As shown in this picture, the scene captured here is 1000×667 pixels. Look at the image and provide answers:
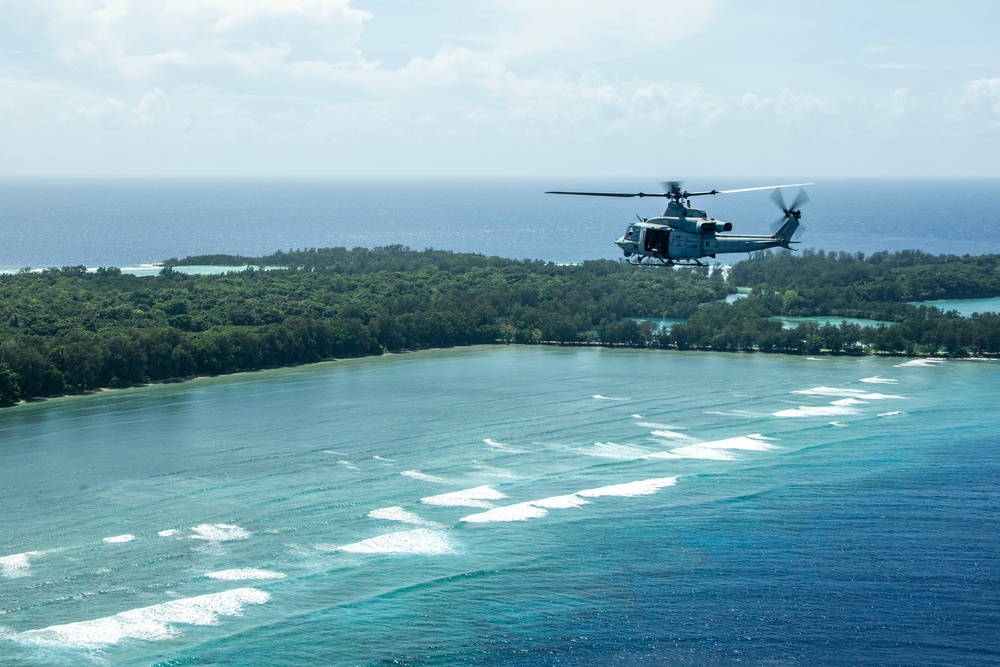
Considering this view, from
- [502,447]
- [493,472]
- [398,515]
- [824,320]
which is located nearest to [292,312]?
[502,447]

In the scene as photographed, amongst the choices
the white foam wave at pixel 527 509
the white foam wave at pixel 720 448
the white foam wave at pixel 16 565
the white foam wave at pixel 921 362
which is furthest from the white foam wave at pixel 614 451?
the white foam wave at pixel 921 362

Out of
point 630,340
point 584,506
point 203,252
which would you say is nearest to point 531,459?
point 584,506

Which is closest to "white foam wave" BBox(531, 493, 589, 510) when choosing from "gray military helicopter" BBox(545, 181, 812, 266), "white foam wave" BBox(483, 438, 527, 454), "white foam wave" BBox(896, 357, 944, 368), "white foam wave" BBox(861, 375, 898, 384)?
"white foam wave" BBox(483, 438, 527, 454)

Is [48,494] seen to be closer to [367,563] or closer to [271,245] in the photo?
[367,563]

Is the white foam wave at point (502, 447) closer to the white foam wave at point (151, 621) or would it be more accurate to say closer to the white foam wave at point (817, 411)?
the white foam wave at point (817, 411)

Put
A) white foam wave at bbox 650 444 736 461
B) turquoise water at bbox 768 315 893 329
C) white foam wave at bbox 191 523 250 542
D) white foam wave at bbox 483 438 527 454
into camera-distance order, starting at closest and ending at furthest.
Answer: white foam wave at bbox 191 523 250 542, white foam wave at bbox 650 444 736 461, white foam wave at bbox 483 438 527 454, turquoise water at bbox 768 315 893 329

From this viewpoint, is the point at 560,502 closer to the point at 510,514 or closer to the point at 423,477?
the point at 510,514

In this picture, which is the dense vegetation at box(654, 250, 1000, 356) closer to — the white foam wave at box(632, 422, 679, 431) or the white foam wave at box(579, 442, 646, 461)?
the white foam wave at box(632, 422, 679, 431)
